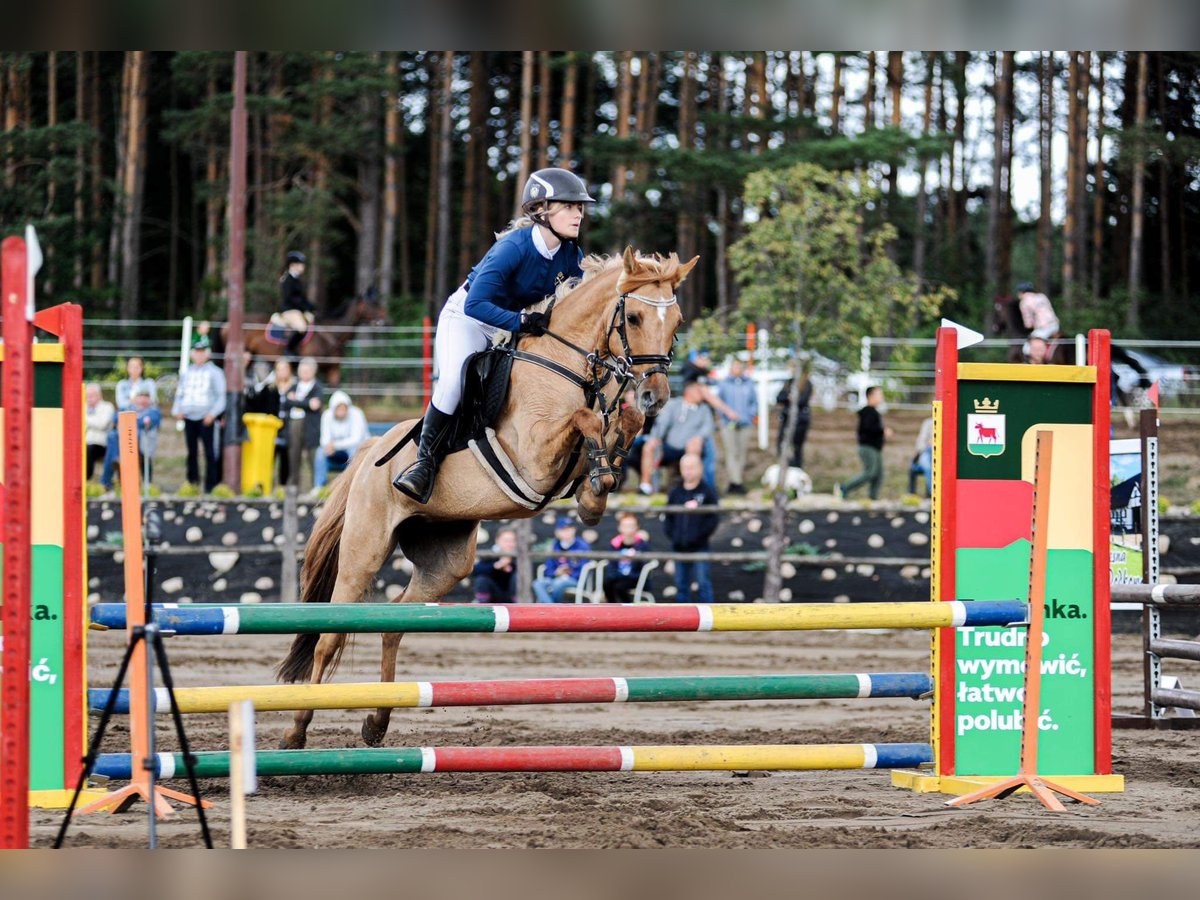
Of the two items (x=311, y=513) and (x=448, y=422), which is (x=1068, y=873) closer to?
(x=448, y=422)

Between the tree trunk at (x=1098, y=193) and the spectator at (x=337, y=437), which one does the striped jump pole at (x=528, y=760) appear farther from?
the tree trunk at (x=1098, y=193)

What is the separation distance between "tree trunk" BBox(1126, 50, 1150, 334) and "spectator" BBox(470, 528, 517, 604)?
14.8m

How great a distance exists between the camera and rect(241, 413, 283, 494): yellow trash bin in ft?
47.3

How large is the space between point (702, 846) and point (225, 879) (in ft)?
4.53

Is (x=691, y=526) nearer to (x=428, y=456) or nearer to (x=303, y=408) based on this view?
(x=303, y=408)

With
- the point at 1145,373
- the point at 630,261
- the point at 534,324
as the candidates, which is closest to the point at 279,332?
the point at 1145,373

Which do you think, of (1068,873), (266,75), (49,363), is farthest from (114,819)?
(266,75)

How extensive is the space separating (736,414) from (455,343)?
1000 cm

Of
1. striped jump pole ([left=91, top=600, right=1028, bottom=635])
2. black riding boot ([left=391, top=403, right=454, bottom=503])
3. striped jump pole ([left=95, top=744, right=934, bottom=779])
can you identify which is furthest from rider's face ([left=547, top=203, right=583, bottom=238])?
striped jump pole ([left=95, top=744, right=934, bottom=779])

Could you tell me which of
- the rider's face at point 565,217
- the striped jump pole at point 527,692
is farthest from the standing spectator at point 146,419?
the striped jump pole at point 527,692

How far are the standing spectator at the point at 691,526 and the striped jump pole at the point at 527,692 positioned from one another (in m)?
6.61

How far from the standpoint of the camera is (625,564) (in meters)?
12.2

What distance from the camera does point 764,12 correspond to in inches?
204

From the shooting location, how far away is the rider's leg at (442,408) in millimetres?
5809
